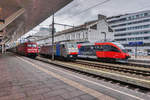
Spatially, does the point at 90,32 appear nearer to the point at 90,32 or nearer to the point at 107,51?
the point at 90,32

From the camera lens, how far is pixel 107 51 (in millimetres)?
14664

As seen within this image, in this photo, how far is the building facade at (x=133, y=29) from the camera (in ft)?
178

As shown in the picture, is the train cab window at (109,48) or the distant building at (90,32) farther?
the distant building at (90,32)

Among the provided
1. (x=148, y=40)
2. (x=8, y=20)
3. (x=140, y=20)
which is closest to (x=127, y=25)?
(x=140, y=20)

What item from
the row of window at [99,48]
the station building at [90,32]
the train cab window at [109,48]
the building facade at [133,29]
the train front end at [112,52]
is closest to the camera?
the train front end at [112,52]

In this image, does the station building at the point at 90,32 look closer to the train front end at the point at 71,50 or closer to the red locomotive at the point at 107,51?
the red locomotive at the point at 107,51

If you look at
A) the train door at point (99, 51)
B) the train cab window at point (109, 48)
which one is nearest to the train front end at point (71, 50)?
the train door at point (99, 51)

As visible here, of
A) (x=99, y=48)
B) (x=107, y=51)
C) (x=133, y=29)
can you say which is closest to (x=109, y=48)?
(x=107, y=51)

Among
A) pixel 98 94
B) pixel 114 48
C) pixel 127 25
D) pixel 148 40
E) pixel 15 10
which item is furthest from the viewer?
pixel 127 25

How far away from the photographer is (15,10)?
42.2 ft

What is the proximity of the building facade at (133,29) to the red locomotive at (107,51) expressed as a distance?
4064 centimetres

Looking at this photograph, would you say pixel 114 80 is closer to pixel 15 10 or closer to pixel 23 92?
pixel 23 92

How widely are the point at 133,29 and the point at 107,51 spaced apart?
176ft

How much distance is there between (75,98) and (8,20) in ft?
48.9
